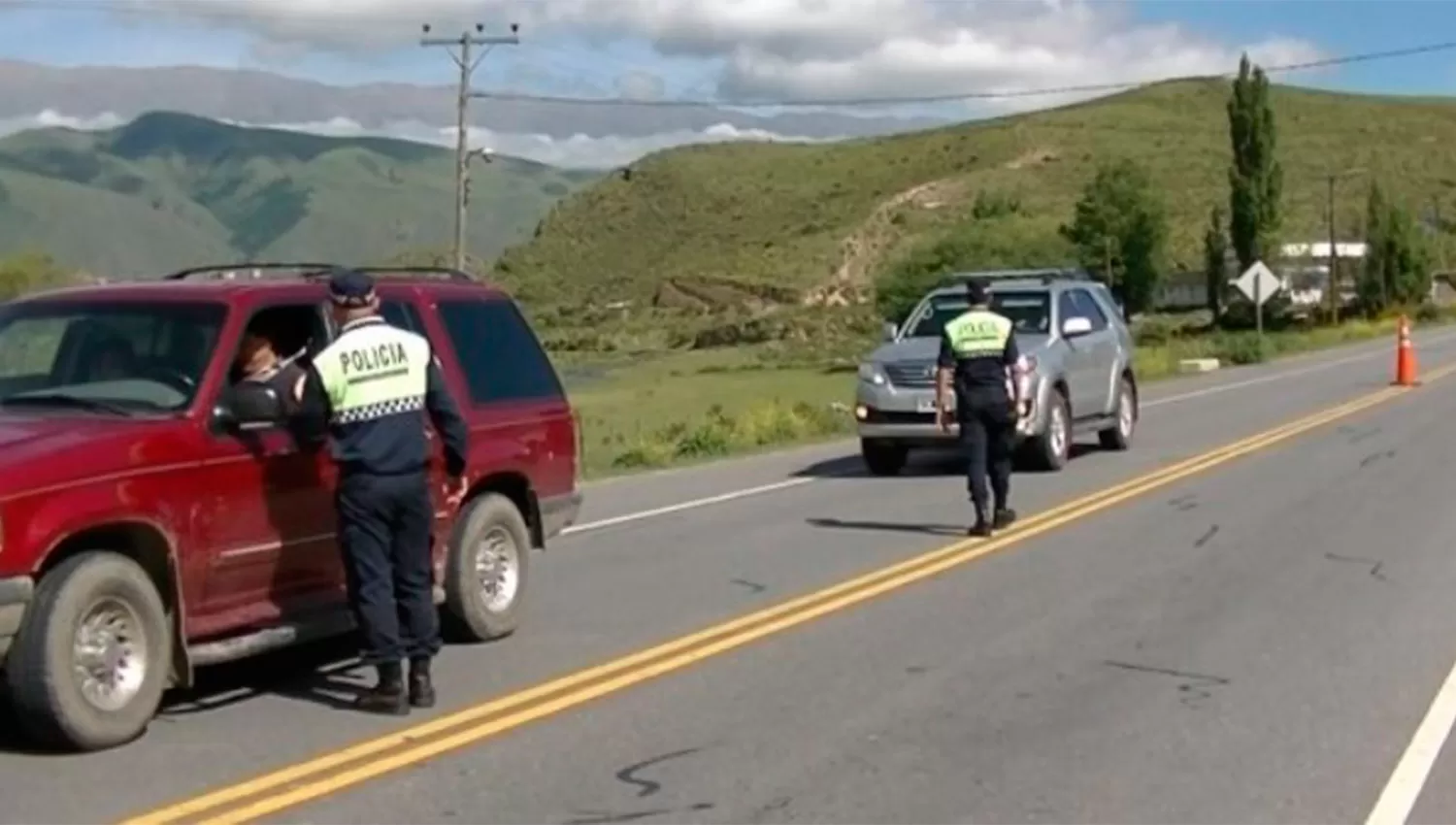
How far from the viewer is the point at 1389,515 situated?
17.7 metres

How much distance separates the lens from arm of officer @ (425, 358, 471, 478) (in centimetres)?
986

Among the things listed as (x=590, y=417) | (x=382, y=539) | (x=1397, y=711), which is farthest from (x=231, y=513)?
(x=590, y=417)

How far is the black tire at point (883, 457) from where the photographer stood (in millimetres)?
22141

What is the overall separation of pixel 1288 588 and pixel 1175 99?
17881 centimetres

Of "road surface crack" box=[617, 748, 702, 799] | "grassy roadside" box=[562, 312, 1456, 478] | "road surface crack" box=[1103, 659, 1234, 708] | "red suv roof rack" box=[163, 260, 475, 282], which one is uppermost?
"red suv roof rack" box=[163, 260, 475, 282]

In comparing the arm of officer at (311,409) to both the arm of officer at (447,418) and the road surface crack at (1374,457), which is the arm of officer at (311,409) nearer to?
the arm of officer at (447,418)

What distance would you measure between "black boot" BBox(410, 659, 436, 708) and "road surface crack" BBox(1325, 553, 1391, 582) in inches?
269

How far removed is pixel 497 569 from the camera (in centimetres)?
1149

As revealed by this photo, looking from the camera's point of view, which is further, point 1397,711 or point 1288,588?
point 1288,588

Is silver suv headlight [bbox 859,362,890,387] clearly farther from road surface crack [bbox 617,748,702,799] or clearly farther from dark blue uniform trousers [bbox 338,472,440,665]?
road surface crack [bbox 617,748,702,799]

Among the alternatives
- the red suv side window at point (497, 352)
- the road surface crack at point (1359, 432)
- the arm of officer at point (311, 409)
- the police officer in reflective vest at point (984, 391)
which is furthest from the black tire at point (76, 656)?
the road surface crack at point (1359, 432)

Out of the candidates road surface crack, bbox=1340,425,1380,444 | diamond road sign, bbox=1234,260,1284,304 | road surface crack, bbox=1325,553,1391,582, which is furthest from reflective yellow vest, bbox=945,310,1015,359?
diamond road sign, bbox=1234,260,1284,304

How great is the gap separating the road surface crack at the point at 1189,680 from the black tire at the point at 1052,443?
424 inches

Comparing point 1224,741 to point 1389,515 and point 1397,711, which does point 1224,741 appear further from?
point 1389,515
